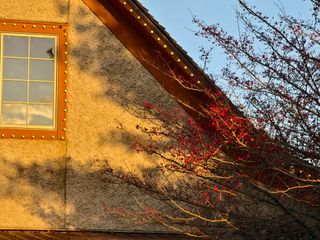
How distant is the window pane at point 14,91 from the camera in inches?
333

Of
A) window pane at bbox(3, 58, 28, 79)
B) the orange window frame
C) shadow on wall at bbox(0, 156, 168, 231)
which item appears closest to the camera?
shadow on wall at bbox(0, 156, 168, 231)

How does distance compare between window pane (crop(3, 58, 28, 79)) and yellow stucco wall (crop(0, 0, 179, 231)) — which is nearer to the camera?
yellow stucco wall (crop(0, 0, 179, 231))

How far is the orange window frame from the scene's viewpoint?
8367 millimetres

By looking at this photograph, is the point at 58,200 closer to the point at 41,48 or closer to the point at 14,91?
the point at 14,91

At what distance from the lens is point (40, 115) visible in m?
8.48

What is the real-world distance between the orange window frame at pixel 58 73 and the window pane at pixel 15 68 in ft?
1.26

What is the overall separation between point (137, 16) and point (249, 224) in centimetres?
294

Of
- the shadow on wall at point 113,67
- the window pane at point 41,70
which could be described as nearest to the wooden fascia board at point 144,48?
the shadow on wall at point 113,67

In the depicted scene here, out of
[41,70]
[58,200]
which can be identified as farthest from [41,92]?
[58,200]

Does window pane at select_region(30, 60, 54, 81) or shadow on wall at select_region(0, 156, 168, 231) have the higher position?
window pane at select_region(30, 60, 54, 81)

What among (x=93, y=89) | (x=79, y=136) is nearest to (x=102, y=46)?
(x=93, y=89)

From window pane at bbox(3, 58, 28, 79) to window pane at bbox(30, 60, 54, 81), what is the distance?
9 centimetres

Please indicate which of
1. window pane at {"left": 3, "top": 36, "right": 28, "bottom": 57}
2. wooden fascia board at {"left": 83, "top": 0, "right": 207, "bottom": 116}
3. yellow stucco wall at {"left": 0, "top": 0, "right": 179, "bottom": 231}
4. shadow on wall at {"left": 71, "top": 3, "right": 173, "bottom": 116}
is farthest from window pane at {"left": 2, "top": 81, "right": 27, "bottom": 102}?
wooden fascia board at {"left": 83, "top": 0, "right": 207, "bottom": 116}

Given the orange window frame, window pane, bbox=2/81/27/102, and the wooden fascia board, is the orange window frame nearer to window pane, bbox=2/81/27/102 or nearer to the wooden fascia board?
window pane, bbox=2/81/27/102
